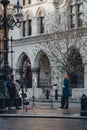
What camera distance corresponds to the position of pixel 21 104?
27.9 metres

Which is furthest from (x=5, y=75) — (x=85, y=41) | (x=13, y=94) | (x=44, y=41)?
(x=44, y=41)

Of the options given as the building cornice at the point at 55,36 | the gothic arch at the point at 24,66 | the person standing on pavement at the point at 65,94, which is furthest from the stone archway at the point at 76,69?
the person standing on pavement at the point at 65,94

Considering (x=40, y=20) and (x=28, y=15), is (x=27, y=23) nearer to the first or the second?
(x=28, y=15)

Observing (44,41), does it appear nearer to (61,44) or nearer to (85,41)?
(61,44)

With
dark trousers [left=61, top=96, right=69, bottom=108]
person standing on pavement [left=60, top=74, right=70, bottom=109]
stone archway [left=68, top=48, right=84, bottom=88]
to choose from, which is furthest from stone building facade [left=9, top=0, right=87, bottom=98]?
person standing on pavement [left=60, top=74, right=70, bottom=109]

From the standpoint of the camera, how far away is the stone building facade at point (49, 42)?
46.7 metres

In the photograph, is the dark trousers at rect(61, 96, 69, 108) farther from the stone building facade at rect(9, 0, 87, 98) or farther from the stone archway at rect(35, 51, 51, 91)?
the stone archway at rect(35, 51, 51, 91)

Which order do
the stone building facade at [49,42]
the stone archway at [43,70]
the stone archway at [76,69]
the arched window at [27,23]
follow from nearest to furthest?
1. the stone archway at [76,69]
2. the stone building facade at [49,42]
3. the stone archway at [43,70]
4. the arched window at [27,23]

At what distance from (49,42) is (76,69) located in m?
4.02

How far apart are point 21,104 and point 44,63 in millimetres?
24724

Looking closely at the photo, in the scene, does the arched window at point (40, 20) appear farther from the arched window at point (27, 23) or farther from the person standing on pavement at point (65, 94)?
the person standing on pavement at point (65, 94)

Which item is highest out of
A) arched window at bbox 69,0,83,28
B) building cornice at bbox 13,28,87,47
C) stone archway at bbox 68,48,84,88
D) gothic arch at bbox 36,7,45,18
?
gothic arch at bbox 36,7,45,18

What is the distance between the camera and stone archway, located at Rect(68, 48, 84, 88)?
45.4m

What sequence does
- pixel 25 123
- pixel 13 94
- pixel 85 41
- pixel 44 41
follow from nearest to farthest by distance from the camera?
pixel 25 123 < pixel 13 94 < pixel 85 41 < pixel 44 41
